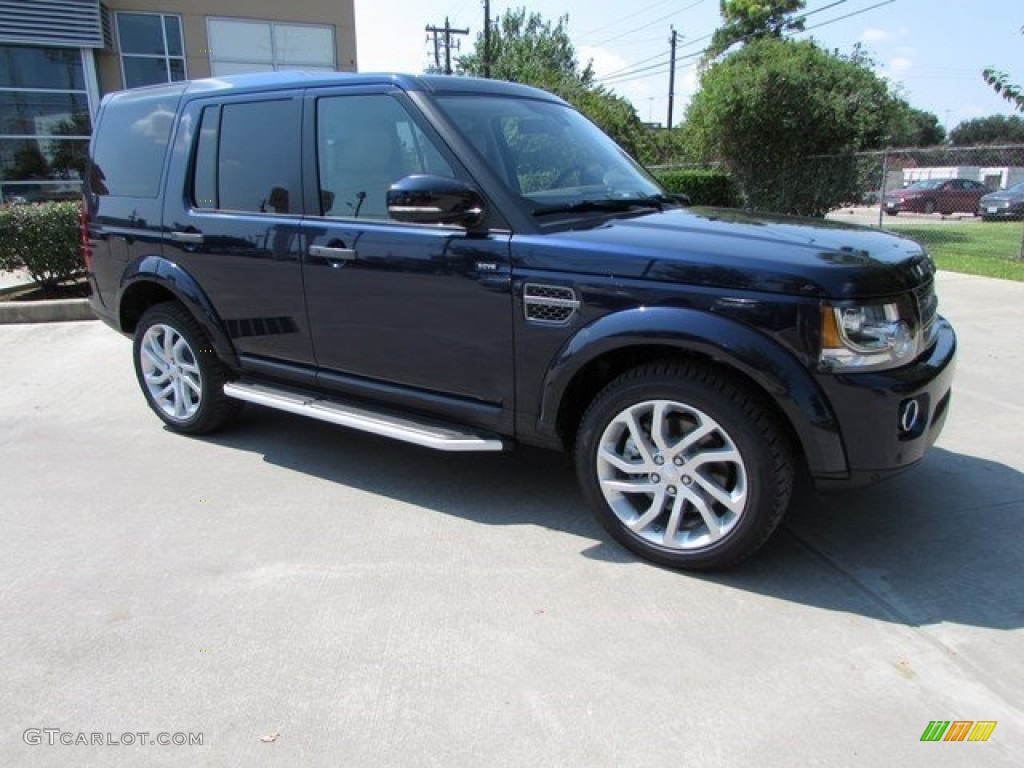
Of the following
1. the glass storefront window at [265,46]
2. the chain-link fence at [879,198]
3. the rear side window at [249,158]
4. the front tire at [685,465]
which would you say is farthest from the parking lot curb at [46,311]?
the glass storefront window at [265,46]

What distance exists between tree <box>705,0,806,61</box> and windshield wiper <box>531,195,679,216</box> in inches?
1445

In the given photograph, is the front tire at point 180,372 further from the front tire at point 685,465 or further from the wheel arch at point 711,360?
the front tire at point 685,465

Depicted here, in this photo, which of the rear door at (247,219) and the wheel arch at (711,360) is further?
the rear door at (247,219)

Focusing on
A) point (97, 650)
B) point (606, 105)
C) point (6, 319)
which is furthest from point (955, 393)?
point (606, 105)

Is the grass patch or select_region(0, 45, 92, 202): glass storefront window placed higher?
select_region(0, 45, 92, 202): glass storefront window

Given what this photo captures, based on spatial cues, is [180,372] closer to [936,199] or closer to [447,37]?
[936,199]

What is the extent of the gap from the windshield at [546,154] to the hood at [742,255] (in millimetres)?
329

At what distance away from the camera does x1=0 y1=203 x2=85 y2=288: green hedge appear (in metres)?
9.00

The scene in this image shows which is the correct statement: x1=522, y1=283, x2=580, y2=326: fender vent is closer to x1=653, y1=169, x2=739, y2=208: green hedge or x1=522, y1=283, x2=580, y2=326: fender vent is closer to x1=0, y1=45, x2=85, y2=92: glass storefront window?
x1=653, y1=169, x2=739, y2=208: green hedge

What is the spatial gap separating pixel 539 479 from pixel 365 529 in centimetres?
101

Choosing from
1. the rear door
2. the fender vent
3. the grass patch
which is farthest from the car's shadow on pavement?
the grass patch

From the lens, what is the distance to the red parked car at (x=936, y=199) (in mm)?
27531

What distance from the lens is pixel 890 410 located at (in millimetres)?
2867

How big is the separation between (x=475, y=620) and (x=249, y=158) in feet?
9.21
